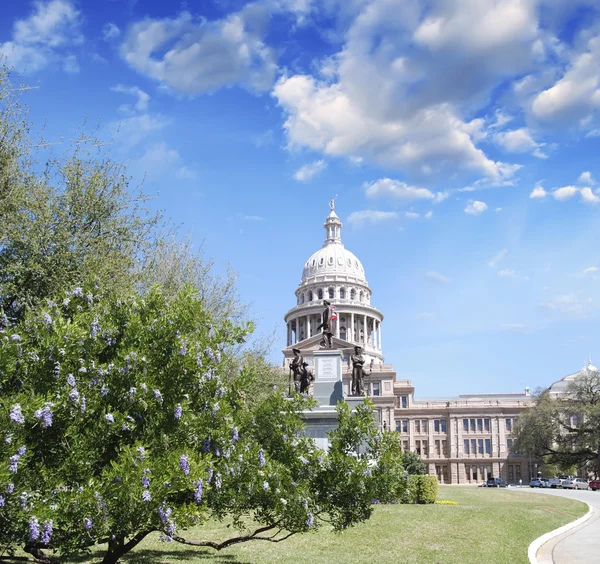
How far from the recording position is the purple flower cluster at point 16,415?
8453 millimetres

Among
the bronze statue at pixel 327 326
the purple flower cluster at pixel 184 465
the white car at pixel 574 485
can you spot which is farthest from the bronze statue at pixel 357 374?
the white car at pixel 574 485

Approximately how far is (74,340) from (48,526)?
2661mm

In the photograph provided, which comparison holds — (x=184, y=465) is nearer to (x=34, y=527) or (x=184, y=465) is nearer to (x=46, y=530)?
(x=46, y=530)

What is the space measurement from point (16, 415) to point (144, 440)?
2138 mm

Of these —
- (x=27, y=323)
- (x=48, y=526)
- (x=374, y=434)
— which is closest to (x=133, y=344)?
(x=27, y=323)

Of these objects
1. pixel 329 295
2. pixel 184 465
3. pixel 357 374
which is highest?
pixel 329 295

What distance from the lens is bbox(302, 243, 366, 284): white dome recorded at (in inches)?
5664

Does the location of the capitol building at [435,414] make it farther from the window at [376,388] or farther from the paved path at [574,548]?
the paved path at [574,548]

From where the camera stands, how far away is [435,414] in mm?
125188

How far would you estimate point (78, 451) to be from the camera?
953 cm

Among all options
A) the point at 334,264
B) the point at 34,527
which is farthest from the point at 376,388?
the point at 34,527

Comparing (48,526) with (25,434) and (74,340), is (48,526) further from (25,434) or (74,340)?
(74,340)

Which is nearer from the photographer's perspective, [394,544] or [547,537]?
[394,544]

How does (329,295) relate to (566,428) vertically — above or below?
above
